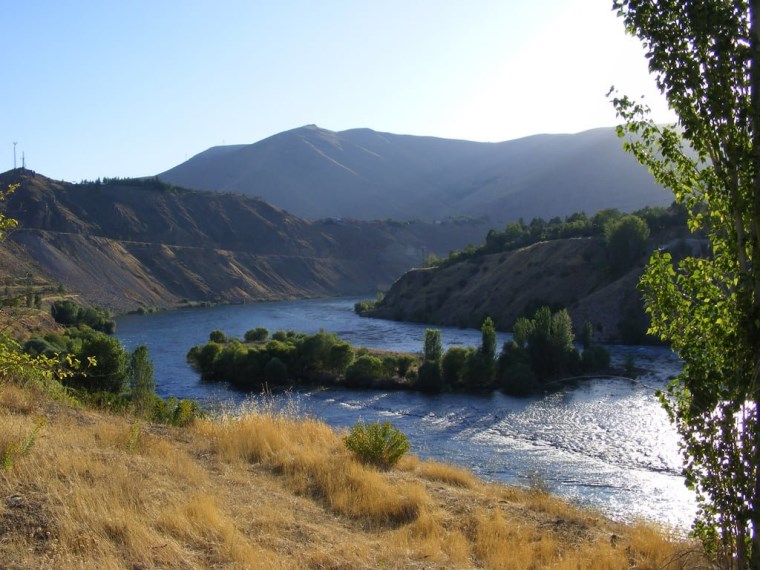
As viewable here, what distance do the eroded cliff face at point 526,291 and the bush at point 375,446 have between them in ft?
133

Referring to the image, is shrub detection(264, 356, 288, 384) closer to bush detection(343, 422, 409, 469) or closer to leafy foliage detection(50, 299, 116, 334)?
leafy foliage detection(50, 299, 116, 334)

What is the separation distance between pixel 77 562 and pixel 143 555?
1.66ft

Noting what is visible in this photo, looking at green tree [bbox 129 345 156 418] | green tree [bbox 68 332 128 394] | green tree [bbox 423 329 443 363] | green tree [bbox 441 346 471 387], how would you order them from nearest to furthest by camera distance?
green tree [bbox 129 345 156 418], green tree [bbox 68 332 128 394], green tree [bbox 441 346 471 387], green tree [bbox 423 329 443 363]

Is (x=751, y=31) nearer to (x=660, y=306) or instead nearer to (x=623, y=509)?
(x=660, y=306)

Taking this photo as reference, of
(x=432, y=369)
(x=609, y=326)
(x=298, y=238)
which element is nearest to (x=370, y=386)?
(x=432, y=369)

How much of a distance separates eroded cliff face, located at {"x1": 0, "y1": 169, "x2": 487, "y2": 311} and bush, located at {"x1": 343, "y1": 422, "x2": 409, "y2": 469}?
6591cm

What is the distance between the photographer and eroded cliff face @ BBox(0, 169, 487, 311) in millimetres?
80812

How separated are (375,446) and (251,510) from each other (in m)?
4.02

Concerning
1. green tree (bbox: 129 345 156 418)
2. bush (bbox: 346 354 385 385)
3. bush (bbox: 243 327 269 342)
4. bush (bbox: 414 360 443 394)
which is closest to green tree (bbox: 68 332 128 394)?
green tree (bbox: 129 345 156 418)

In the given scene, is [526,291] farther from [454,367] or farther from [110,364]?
[110,364]

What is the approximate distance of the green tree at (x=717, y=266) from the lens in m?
4.96

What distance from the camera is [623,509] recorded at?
16.2 meters

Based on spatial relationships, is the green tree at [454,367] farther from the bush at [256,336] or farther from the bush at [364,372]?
the bush at [256,336]

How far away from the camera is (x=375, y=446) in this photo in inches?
426
